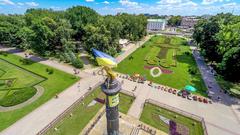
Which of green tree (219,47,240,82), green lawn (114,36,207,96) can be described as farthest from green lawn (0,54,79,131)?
green tree (219,47,240,82)

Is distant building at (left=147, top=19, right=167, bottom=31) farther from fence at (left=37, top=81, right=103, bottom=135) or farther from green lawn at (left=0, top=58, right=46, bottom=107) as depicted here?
fence at (left=37, top=81, right=103, bottom=135)

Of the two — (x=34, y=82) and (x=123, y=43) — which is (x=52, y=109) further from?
(x=123, y=43)

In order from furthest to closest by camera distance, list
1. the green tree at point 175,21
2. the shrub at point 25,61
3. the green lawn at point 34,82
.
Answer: the green tree at point 175,21 → the shrub at point 25,61 → the green lawn at point 34,82

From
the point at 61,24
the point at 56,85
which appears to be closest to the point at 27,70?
the point at 56,85

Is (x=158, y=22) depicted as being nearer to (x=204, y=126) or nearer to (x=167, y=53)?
(x=167, y=53)

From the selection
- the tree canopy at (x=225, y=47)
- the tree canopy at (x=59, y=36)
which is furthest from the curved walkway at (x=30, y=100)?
the tree canopy at (x=225, y=47)

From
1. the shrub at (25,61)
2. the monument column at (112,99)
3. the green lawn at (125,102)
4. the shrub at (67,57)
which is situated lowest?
the green lawn at (125,102)

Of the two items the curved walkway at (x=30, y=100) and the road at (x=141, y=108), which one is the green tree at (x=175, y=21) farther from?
the curved walkway at (x=30, y=100)
